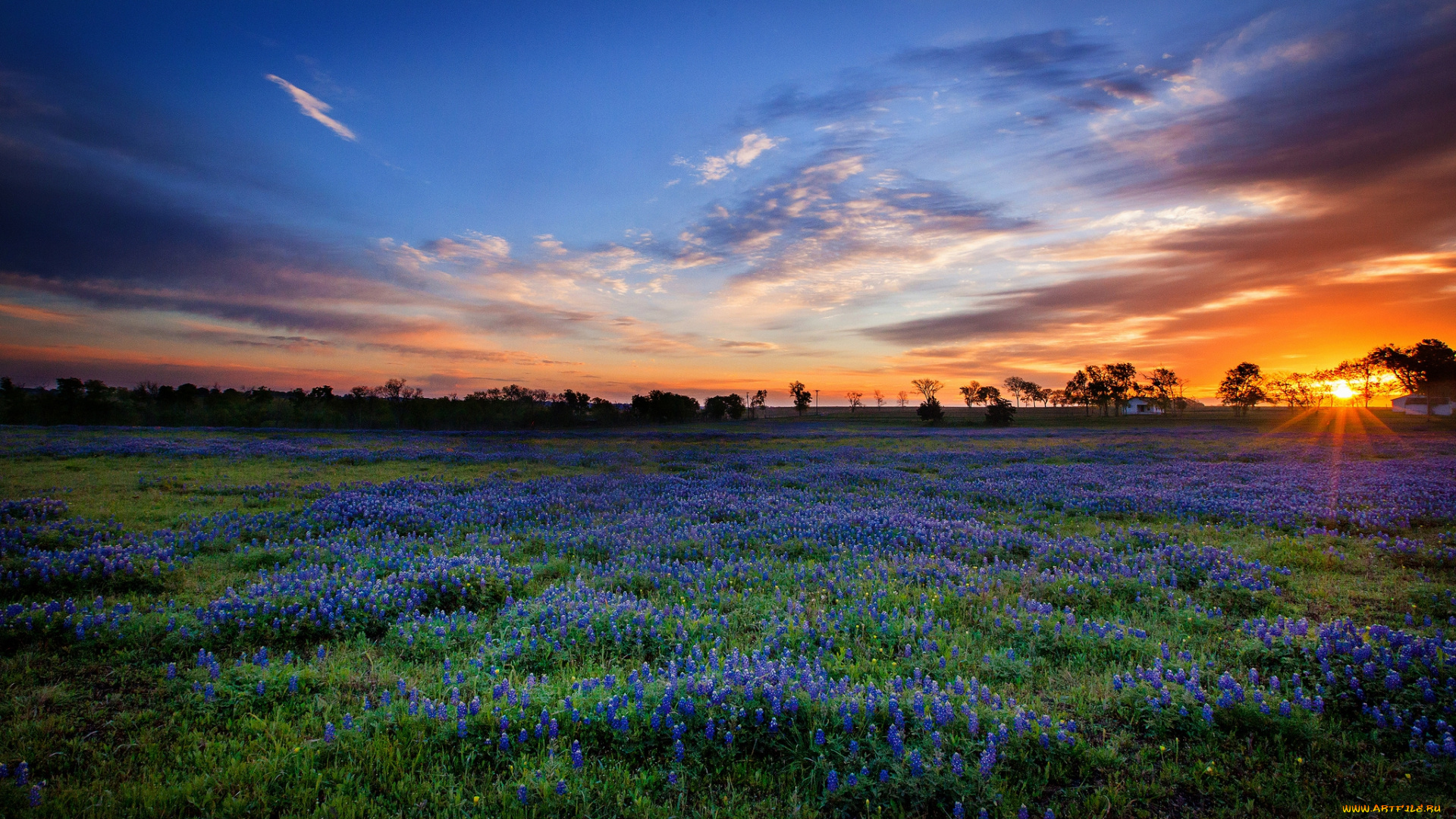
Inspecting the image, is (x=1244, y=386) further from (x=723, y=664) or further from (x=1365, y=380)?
(x=723, y=664)

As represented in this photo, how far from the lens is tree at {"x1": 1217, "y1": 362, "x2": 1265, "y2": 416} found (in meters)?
116

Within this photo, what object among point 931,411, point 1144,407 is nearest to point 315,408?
→ point 931,411

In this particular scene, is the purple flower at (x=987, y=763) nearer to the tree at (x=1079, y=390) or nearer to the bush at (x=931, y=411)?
the bush at (x=931, y=411)

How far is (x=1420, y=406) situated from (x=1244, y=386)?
2418cm

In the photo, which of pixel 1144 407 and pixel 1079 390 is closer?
pixel 1079 390

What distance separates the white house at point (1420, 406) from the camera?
8144 cm

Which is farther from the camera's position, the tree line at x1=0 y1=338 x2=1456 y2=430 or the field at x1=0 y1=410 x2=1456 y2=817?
the tree line at x1=0 y1=338 x2=1456 y2=430

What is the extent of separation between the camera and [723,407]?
119750mm

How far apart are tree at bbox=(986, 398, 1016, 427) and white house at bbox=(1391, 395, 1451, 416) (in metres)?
55.0

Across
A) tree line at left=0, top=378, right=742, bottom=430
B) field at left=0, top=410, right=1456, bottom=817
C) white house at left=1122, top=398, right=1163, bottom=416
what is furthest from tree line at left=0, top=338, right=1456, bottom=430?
field at left=0, top=410, right=1456, bottom=817

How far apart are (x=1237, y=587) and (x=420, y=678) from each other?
10.6m

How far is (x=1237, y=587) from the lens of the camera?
7863mm

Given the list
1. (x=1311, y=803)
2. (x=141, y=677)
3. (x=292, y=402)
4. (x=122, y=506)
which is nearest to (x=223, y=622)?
(x=141, y=677)

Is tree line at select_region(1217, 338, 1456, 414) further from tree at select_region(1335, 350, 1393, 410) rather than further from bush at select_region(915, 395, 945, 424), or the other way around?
bush at select_region(915, 395, 945, 424)
